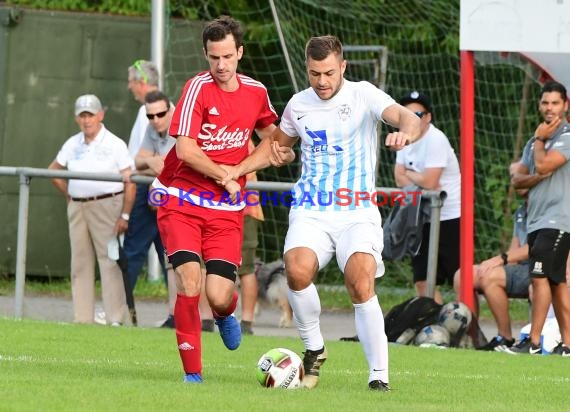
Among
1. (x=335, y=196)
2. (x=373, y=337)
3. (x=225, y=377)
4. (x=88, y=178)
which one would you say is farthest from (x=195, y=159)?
(x=88, y=178)

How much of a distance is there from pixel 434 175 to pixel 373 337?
16.3ft

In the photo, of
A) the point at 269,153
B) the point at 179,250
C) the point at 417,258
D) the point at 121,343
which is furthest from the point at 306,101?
the point at 417,258

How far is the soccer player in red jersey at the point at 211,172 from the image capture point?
895 centimetres

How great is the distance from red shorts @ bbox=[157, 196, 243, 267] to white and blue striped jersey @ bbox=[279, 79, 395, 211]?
544mm

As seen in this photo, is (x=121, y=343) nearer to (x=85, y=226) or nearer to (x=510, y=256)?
(x=85, y=226)

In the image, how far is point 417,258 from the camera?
521 inches

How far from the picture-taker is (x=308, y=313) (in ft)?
29.4

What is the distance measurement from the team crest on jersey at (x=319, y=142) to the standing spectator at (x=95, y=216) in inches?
191

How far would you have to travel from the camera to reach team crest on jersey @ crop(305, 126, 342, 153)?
8828 millimetres

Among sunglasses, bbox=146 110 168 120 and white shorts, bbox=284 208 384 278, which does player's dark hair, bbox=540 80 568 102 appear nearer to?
sunglasses, bbox=146 110 168 120

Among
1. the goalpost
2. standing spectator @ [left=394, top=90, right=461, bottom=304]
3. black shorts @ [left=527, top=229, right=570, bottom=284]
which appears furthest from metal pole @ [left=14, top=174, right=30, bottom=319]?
black shorts @ [left=527, top=229, right=570, bottom=284]

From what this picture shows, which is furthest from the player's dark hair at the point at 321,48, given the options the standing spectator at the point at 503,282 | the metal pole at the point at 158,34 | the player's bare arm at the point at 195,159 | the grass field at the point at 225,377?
the metal pole at the point at 158,34

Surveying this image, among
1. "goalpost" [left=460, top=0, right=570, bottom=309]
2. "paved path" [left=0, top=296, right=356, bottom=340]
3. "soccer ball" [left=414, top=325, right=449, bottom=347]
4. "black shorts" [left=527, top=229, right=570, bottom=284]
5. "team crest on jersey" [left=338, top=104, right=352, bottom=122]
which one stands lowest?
"paved path" [left=0, top=296, right=356, bottom=340]

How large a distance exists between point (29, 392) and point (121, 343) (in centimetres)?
364
